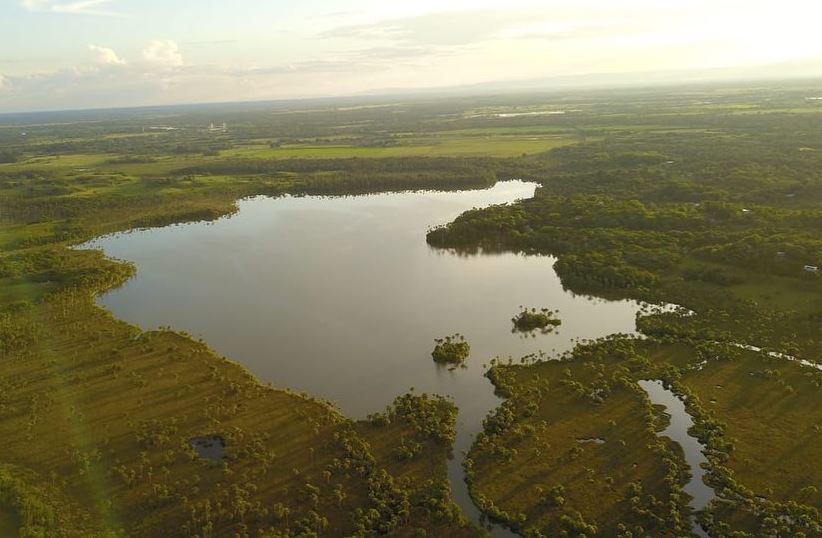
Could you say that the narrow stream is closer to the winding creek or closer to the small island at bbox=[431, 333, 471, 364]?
the winding creek

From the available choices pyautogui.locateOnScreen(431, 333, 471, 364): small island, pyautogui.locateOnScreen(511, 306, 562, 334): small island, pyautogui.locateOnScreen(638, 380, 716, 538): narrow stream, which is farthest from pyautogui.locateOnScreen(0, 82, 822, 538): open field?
pyautogui.locateOnScreen(431, 333, 471, 364): small island

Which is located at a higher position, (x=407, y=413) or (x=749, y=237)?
(x=749, y=237)

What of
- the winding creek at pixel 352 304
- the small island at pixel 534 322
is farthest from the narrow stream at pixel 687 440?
the small island at pixel 534 322

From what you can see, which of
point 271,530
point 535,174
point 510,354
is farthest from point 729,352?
point 535,174

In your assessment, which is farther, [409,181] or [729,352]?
[409,181]

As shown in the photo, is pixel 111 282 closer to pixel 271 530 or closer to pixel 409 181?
pixel 271 530

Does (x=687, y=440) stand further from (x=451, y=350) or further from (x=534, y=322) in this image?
(x=534, y=322)

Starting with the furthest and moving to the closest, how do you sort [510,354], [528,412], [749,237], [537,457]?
[749,237] < [510,354] < [528,412] < [537,457]

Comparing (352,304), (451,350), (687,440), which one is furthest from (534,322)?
(687,440)
